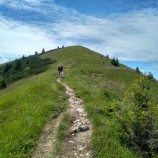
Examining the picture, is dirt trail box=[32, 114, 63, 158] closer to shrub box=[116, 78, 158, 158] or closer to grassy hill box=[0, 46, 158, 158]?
grassy hill box=[0, 46, 158, 158]

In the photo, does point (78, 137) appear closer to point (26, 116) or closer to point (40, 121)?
point (40, 121)

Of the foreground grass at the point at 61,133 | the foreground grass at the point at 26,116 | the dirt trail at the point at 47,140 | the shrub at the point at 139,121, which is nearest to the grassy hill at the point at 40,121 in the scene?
the foreground grass at the point at 26,116

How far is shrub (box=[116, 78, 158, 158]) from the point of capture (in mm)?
16234

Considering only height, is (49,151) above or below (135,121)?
below

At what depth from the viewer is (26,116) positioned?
19.0 meters

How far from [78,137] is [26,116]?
402 centimetres

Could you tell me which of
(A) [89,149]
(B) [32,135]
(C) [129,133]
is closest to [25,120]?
(B) [32,135]

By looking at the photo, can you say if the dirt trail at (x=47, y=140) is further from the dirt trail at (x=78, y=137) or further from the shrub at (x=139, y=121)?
the shrub at (x=139, y=121)

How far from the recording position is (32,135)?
1625 centimetres

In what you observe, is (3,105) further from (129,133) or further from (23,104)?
(129,133)

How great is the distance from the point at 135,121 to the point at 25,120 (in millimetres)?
6348

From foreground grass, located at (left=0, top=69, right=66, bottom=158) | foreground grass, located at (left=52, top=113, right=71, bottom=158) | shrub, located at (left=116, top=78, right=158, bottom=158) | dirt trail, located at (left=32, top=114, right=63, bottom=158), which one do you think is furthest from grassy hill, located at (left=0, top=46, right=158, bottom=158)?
foreground grass, located at (left=52, top=113, right=71, bottom=158)

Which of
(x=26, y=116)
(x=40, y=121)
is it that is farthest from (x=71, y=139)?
(x=26, y=116)

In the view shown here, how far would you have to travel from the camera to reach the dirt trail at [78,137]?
1484cm
